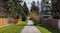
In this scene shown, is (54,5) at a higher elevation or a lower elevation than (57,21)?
higher

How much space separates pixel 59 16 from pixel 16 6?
3026cm

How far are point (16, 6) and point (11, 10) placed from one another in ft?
26.4

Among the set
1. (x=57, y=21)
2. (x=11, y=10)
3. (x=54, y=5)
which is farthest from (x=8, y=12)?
(x=57, y=21)

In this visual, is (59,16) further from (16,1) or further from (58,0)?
(16,1)

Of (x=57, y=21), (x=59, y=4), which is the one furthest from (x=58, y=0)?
(x=57, y=21)

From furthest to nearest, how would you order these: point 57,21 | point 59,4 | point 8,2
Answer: point 8,2, point 59,4, point 57,21

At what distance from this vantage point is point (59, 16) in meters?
36.2

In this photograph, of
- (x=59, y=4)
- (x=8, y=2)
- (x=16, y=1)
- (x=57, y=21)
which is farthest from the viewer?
(x=16, y=1)

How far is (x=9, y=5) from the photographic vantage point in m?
54.4

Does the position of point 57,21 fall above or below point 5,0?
below

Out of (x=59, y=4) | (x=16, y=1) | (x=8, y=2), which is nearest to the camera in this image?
(x=59, y=4)

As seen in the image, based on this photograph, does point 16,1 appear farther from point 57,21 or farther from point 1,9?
point 57,21

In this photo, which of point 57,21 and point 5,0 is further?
point 5,0

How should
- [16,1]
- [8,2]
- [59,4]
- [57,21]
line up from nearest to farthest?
1. [57,21]
2. [59,4]
3. [8,2]
4. [16,1]
